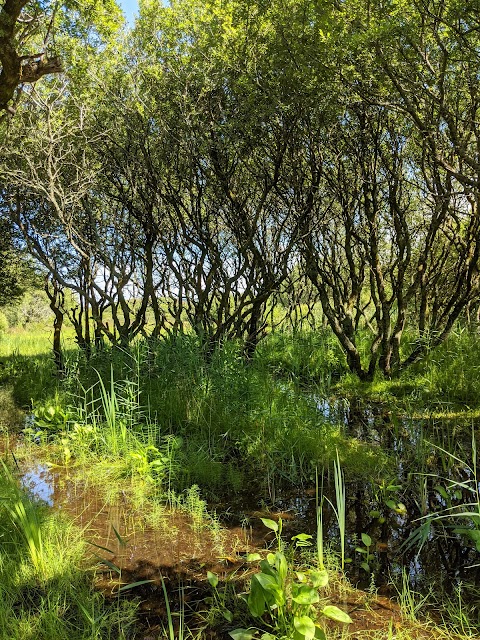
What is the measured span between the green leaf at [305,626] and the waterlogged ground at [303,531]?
439 mm

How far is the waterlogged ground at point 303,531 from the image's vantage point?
8.12ft

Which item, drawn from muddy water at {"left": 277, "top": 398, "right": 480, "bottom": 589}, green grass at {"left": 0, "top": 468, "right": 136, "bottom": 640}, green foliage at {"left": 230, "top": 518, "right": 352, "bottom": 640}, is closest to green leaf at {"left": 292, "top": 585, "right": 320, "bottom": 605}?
green foliage at {"left": 230, "top": 518, "right": 352, "bottom": 640}

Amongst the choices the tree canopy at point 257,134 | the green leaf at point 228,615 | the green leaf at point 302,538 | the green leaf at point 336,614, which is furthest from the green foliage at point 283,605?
the tree canopy at point 257,134

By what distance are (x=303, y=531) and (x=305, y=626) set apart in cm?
120

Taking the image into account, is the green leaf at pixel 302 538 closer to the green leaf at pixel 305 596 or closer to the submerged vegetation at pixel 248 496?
the submerged vegetation at pixel 248 496

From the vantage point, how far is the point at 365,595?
239 centimetres

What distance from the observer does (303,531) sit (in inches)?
120

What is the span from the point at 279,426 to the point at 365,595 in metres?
2.16

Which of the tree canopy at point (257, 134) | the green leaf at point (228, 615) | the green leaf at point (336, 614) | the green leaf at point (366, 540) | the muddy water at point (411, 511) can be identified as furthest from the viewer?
the tree canopy at point (257, 134)

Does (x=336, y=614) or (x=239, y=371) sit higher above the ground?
(x=239, y=371)

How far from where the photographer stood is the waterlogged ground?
8.12 ft

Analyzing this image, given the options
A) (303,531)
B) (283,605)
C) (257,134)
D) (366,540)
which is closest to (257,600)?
(283,605)

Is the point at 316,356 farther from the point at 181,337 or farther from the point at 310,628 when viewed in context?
the point at 310,628

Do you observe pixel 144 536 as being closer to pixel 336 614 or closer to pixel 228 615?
pixel 228 615
